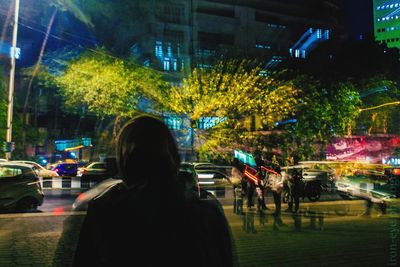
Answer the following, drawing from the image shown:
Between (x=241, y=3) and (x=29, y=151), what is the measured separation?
25046 mm

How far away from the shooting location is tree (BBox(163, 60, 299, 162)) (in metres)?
24.8

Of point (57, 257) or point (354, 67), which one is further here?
point (354, 67)

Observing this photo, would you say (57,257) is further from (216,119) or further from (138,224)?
(216,119)

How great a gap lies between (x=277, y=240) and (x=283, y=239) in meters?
0.17

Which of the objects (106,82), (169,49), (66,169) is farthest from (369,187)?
(169,49)

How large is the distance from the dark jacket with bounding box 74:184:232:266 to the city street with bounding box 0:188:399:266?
3035 mm

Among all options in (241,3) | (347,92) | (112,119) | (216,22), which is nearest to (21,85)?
(112,119)

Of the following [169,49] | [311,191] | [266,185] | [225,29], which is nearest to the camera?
[266,185]

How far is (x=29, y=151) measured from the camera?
117 ft

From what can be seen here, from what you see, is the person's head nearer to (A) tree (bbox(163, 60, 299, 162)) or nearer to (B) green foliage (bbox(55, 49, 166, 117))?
(B) green foliage (bbox(55, 49, 166, 117))

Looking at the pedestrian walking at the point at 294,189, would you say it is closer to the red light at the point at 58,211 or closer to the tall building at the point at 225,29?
the red light at the point at 58,211

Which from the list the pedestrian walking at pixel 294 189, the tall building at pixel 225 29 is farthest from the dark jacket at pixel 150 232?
the tall building at pixel 225 29

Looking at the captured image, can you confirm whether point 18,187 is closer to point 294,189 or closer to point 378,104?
point 294,189

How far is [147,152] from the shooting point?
4.98 feet
